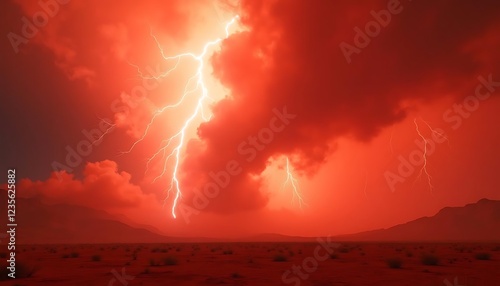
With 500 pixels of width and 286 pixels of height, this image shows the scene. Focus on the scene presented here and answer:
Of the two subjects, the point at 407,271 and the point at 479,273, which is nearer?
the point at 479,273

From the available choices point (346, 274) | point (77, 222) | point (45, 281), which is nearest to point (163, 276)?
point (45, 281)

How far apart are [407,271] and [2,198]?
158032 mm

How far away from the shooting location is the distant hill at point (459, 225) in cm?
13821

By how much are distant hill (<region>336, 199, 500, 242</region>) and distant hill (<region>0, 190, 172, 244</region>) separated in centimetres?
11883

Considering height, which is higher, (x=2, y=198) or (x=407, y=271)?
(x=2, y=198)

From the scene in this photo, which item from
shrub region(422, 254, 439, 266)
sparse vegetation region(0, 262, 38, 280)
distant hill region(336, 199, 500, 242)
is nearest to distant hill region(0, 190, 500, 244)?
distant hill region(336, 199, 500, 242)

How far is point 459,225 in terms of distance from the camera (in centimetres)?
15225

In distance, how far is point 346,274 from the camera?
12891 mm

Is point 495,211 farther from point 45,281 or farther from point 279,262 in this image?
point 45,281

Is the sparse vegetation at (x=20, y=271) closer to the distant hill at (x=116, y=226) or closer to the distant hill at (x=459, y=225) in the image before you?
the distant hill at (x=116, y=226)

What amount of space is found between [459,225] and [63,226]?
169274 millimetres

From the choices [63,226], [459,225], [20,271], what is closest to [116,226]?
[63,226]
